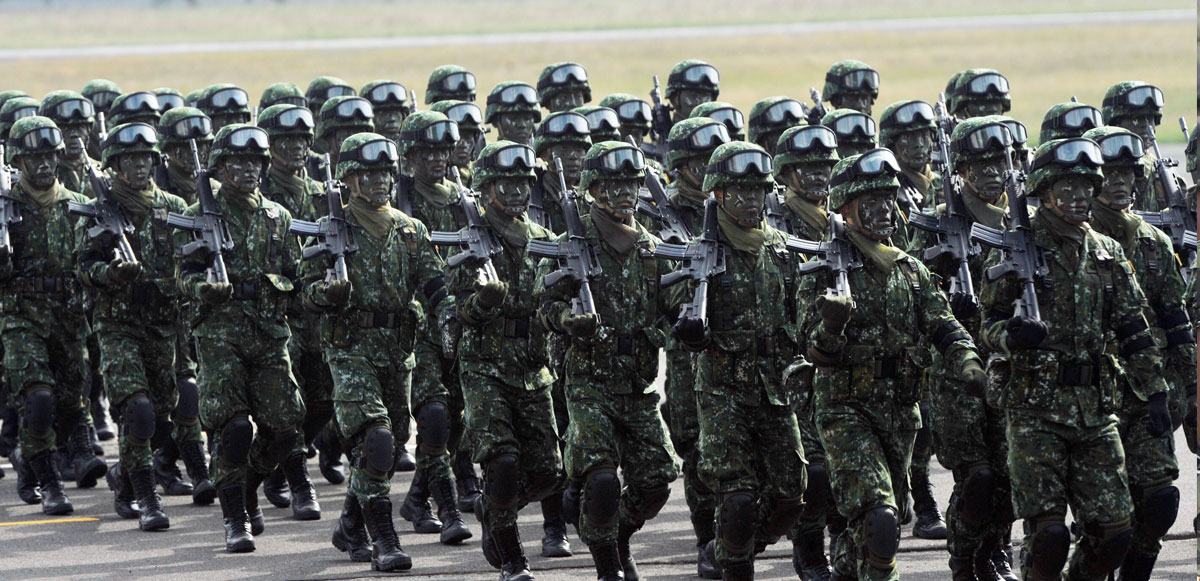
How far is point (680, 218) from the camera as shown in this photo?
36.8 feet

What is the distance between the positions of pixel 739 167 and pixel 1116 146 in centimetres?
197

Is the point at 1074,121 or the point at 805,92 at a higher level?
the point at 805,92

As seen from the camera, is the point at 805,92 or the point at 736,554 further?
the point at 805,92

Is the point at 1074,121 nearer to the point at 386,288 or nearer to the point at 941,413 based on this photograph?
the point at 941,413

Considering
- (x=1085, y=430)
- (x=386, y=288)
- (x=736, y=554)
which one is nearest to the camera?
(x=1085, y=430)

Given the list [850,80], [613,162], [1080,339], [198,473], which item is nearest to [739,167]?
[613,162]

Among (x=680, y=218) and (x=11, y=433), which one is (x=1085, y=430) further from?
(x=11, y=433)

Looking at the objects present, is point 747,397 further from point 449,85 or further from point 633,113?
point 449,85

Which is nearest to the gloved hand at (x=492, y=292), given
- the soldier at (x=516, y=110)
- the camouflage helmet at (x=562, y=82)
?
the soldier at (x=516, y=110)

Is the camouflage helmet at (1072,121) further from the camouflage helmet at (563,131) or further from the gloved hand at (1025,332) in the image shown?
the gloved hand at (1025,332)

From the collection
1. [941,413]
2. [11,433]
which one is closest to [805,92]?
[11,433]

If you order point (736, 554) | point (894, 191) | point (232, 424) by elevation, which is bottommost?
point (736, 554)

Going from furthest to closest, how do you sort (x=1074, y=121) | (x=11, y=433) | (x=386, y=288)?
(x=11, y=433) < (x=1074, y=121) < (x=386, y=288)

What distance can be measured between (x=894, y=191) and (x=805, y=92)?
29091 mm
